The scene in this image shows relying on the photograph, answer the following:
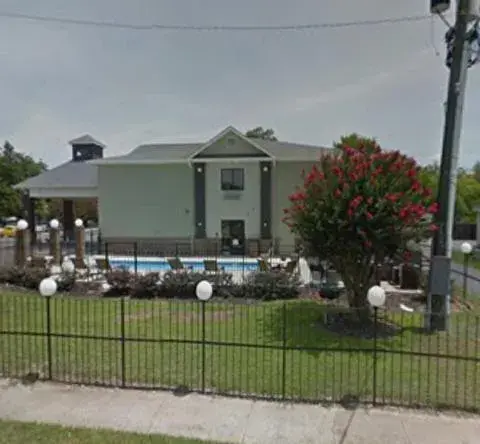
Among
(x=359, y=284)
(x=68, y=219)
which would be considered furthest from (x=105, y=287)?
(x=68, y=219)

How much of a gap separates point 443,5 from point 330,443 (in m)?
8.65

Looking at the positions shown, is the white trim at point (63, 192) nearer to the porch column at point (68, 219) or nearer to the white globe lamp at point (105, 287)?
the porch column at point (68, 219)

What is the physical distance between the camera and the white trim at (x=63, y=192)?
2689cm

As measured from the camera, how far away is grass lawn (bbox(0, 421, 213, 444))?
14.1 feet

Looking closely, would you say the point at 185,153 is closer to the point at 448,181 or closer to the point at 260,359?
the point at 448,181

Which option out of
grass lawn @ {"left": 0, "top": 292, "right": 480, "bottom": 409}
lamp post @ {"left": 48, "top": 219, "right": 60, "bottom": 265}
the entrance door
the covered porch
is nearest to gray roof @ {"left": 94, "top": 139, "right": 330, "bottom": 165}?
the covered porch

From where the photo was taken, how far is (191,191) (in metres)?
25.0

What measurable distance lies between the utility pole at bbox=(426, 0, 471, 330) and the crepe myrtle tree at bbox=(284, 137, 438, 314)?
1.12ft

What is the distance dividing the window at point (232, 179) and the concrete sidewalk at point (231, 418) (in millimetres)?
19711

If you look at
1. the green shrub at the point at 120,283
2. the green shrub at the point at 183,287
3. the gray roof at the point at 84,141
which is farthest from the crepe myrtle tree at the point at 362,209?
the gray roof at the point at 84,141

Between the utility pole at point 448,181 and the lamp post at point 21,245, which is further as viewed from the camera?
the lamp post at point 21,245

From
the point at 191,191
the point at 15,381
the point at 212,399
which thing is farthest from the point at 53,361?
the point at 191,191

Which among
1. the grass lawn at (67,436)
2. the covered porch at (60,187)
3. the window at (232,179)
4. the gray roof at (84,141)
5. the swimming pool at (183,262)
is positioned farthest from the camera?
the gray roof at (84,141)

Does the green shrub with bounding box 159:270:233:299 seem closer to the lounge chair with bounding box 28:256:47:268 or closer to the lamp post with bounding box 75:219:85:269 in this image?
the lounge chair with bounding box 28:256:47:268
